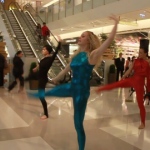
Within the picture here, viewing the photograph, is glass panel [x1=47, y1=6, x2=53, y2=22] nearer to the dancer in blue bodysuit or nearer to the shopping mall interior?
the shopping mall interior

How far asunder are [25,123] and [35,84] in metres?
5.57

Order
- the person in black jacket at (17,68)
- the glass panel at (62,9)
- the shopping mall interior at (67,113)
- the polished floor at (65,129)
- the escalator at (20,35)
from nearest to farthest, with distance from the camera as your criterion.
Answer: the polished floor at (65,129) < the shopping mall interior at (67,113) < the person in black jacket at (17,68) < the escalator at (20,35) < the glass panel at (62,9)

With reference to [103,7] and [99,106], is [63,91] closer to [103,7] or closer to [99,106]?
[99,106]

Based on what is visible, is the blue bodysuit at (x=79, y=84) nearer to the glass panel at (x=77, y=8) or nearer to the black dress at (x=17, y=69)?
the black dress at (x=17, y=69)

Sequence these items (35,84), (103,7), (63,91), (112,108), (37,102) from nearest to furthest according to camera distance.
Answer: (63,91) < (112,108) < (37,102) < (35,84) < (103,7)

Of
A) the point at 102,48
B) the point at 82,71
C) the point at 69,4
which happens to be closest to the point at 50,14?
the point at 69,4

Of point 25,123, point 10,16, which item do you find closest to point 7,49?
point 10,16

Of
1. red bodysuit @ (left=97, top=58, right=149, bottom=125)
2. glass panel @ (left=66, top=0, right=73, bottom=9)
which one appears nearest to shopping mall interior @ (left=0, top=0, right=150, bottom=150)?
red bodysuit @ (left=97, top=58, right=149, bottom=125)

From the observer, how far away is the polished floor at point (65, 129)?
3.64 m

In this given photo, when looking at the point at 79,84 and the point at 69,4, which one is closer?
the point at 79,84

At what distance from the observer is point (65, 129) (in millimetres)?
Answer: 4488

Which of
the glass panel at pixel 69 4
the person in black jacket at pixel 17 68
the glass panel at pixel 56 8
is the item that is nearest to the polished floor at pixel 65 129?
the person in black jacket at pixel 17 68

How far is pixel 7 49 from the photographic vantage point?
1267cm

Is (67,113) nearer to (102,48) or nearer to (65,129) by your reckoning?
(65,129)
